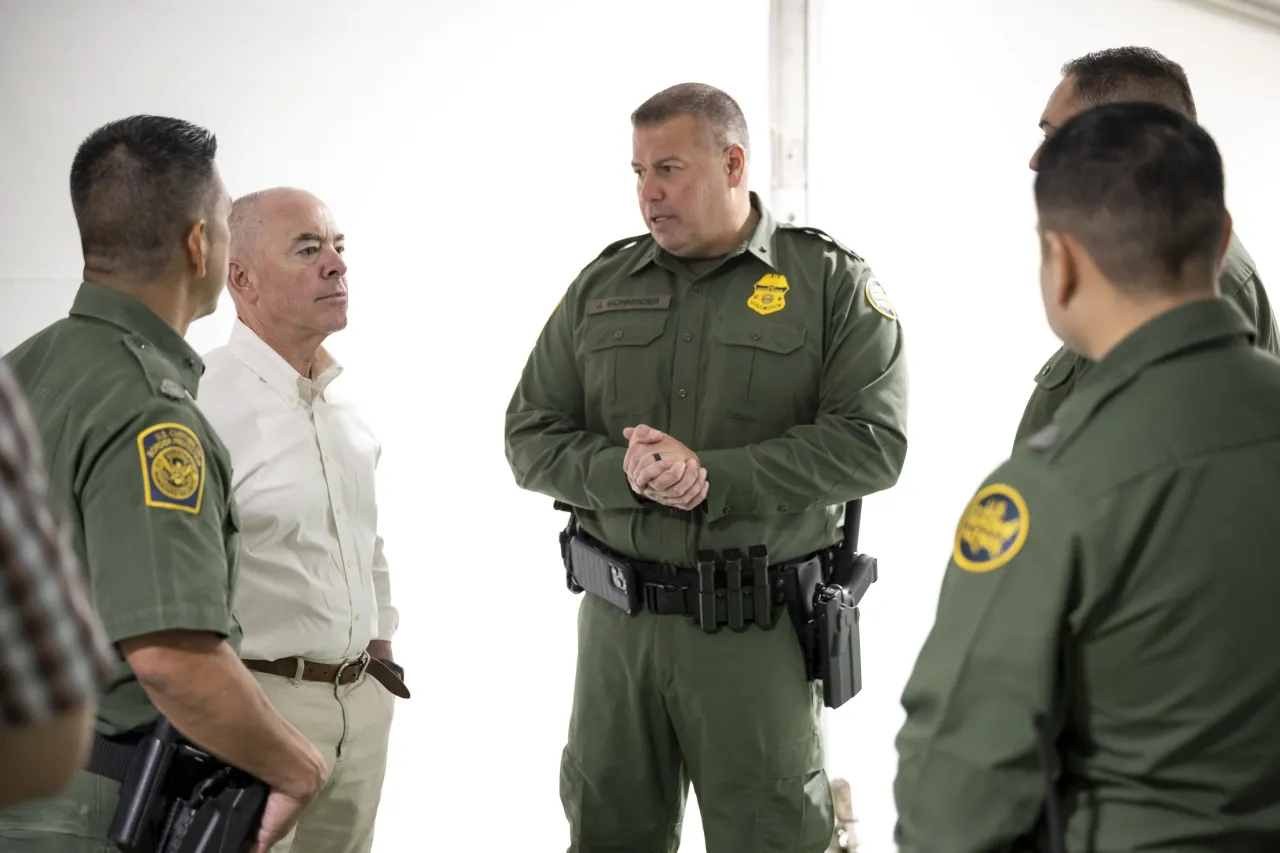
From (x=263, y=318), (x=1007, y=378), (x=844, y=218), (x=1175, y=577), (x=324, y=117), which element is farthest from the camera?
(x=1007, y=378)

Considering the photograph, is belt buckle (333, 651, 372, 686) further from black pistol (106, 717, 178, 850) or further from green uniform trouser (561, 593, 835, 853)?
black pistol (106, 717, 178, 850)

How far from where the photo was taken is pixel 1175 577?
1.06 meters

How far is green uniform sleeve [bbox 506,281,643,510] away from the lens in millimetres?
2328

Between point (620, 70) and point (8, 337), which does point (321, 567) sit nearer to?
point (8, 337)

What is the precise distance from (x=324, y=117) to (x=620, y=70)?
2.71 feet

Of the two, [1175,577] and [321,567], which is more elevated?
[1175,577]

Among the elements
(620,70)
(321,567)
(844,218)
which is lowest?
(321,567)

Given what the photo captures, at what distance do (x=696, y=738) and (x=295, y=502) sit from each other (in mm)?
870

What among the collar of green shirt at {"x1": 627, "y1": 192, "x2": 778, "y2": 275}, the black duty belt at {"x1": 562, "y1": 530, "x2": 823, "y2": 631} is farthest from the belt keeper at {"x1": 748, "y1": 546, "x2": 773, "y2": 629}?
the collar of green shirt at {"x1": 627, "y1": 192, "x2": 778, "y2": 275}

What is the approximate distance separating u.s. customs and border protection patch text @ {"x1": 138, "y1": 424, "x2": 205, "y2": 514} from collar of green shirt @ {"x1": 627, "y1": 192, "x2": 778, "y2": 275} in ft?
4.14

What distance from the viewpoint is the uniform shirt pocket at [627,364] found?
2422 mm

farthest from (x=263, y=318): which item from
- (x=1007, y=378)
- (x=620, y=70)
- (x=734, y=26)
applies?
(x=1007, y=378)

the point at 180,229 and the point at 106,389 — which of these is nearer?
the point at 106,389

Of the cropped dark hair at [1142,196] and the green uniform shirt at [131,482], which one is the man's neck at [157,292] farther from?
the cropped dark hair at [1142,196]
